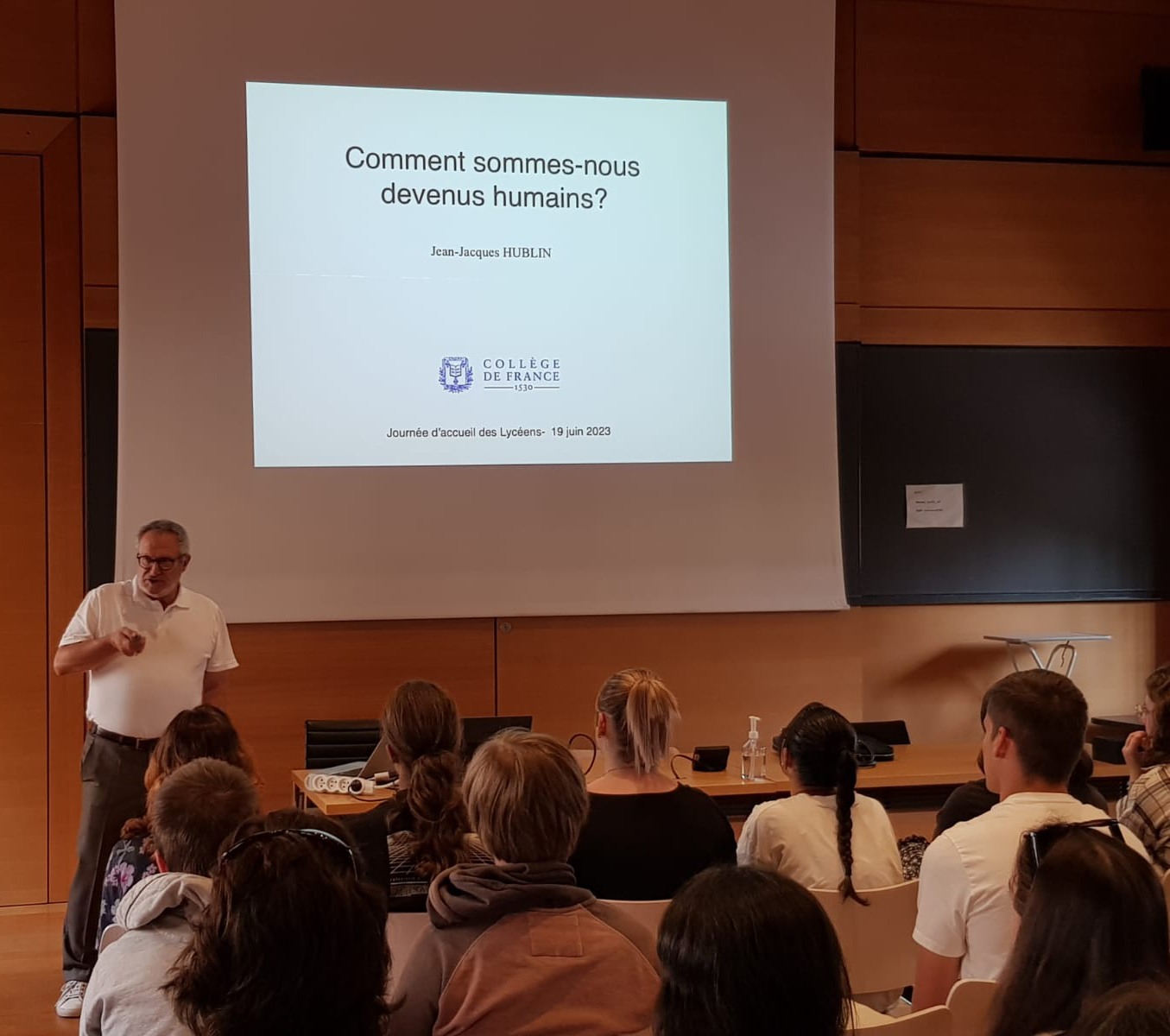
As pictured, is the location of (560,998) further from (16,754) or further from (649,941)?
(16,754)

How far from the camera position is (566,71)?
500cm

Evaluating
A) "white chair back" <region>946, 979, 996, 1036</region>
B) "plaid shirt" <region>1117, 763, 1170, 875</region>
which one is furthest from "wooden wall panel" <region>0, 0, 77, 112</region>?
"white chair back" <region>946, 979, 996, 1036</region>

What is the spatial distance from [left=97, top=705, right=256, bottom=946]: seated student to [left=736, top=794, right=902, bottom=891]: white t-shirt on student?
113 cm

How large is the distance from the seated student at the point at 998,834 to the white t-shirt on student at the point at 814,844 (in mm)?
331

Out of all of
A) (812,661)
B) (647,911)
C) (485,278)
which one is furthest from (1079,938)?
(812,661)

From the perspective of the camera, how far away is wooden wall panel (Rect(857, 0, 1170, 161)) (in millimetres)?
5602

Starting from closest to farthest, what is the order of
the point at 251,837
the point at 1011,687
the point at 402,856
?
1. the point at 251,837
2. the point at 1011,687
3. the point at 402,856

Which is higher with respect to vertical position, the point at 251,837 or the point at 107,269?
the point at 107,269

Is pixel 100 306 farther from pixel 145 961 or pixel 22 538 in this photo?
pixel 145 961

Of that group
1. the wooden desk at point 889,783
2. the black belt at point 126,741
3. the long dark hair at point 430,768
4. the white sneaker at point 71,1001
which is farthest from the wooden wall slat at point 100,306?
the long dark hair at point 430,768

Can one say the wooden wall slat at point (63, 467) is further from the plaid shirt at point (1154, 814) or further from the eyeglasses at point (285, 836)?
the plaid shirt at point (1154, 814)

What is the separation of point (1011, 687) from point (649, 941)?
970mm

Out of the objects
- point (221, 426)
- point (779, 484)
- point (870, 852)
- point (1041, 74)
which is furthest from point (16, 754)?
point (1041, 74)

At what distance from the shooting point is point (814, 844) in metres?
2.52
